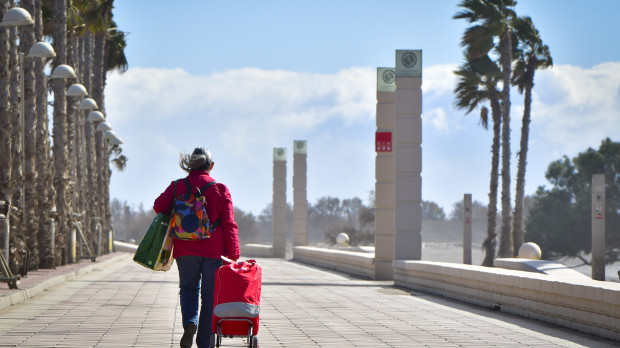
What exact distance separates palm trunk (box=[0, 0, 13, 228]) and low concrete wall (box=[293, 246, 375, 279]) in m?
10.8

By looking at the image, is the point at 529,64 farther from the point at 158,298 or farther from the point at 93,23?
the point at 158,298

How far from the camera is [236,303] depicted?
338 inches

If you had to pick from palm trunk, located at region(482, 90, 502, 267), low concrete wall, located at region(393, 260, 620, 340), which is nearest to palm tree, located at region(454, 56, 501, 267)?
palm trunk, located at region(482, 90, 502, 267)

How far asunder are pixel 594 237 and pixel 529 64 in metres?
25.7

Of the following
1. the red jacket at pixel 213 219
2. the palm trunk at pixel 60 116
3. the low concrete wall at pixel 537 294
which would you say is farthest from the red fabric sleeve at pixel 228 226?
the palm trunk at pixel 60 116

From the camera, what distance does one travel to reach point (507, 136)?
4225 cm

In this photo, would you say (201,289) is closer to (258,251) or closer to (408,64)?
(408,64)

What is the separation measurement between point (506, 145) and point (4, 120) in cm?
2558

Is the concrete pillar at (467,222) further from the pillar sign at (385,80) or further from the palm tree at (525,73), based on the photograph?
the palm tree at (525,73)

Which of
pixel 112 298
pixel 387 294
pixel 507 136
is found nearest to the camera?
pixel 112 298

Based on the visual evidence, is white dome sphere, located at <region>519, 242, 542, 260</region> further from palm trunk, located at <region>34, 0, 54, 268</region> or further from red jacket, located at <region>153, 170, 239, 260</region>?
red jacket, located at <region>153, 170, 239, 260</region>

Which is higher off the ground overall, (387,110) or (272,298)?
(387,110)

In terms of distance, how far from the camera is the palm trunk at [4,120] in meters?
20.6

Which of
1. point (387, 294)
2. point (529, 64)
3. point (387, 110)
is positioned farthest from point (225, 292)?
point (529, 64)
